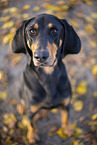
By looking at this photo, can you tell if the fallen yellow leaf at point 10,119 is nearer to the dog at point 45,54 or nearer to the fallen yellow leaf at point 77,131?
the dog at point 45,54

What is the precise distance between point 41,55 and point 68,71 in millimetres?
1703

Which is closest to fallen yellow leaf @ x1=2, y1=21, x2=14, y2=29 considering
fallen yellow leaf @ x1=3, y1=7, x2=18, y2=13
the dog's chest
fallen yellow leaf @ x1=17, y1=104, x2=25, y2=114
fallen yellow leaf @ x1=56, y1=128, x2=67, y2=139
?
fallen yellow leaf @ x1=3, y1=7, x2=18, y2=13

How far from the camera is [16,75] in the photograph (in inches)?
124

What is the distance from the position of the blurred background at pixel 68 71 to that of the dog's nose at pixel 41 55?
148 centimetres

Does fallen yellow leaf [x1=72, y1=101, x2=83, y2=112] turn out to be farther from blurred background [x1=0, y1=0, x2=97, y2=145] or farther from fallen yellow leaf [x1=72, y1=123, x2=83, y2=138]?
fallen yellow leaf [x1=72, y1=123, x2=83, y2=138]

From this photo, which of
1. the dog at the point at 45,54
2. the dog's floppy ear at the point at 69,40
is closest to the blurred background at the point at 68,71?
the dog at the point at 45,54

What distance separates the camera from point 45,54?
1.45m

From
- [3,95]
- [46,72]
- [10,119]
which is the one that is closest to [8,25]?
[3,95]

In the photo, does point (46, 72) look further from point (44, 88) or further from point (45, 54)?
point (45, 54)

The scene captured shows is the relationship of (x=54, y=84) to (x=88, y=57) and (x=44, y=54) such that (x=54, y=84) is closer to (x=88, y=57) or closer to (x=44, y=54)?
(x=44, y=54)

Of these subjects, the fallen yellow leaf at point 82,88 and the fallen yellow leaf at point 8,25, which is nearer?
the fallen yellow leaf at point 82,88

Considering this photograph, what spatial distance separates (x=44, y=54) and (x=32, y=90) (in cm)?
66

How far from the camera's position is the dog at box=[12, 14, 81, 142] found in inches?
60.8

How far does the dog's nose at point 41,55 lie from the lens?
144cm
